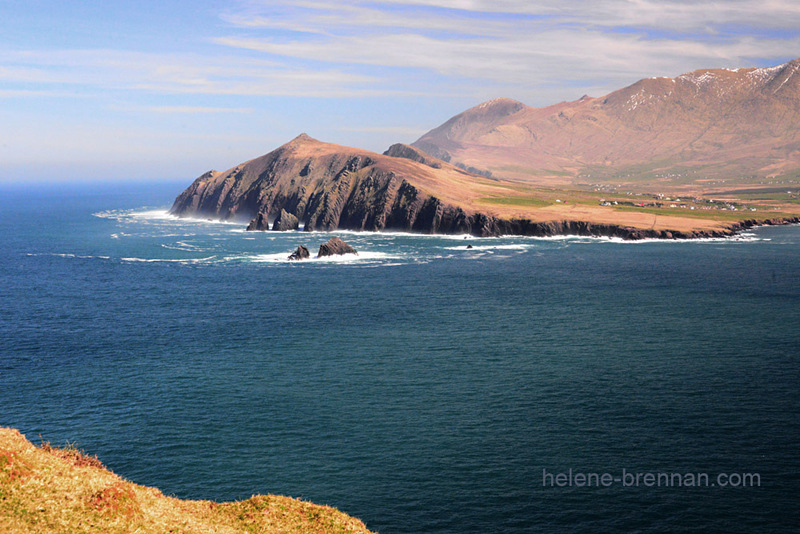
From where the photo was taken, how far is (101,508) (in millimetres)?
37062

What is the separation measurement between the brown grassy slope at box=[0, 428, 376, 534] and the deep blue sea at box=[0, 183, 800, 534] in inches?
345

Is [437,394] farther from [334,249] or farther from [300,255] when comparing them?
[334,249]

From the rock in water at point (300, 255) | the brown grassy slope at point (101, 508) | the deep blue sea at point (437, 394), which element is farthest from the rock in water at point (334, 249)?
the brown grassy slope at point (101, 508)

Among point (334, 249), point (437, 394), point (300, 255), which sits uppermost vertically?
point (334, 249)

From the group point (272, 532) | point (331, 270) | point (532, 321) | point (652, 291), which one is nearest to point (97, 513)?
point (272, 532)

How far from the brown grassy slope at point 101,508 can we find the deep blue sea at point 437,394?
28.8 ft

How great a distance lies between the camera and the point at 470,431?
63781 millimetres

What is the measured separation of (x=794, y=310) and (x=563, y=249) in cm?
8854

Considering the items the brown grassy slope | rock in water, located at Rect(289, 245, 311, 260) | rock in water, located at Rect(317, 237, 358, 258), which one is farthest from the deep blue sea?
rock in water, located at Rect(317, 237, 358, 258)

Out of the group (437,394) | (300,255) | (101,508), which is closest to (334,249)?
(300,255)

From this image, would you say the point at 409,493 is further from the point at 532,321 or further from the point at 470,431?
the point at 532,321

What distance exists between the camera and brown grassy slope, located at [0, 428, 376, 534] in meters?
35.7

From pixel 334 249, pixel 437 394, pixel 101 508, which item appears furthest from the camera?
pixel 334 249

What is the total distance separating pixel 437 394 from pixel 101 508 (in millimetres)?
42172
